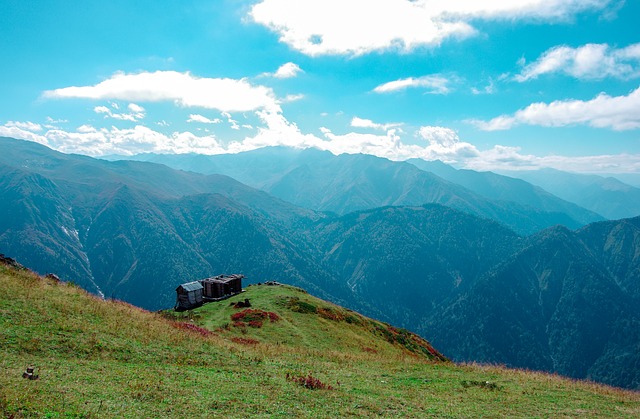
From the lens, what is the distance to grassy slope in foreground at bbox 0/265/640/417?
1727 cm

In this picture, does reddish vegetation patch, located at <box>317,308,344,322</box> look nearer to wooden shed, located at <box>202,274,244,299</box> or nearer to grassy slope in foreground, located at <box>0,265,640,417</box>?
wooden shed, located at <box>202,274,244,299</box>

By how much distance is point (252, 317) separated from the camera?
163 feet

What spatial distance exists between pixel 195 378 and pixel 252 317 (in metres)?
28.3

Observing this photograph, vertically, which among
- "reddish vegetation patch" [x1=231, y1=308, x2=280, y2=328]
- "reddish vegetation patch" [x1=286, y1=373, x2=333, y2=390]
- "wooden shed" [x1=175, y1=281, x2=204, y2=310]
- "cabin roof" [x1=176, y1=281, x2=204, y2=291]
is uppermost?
"reddish vegetation patch" [x1=286, y1=373, x2=333, y2=390]

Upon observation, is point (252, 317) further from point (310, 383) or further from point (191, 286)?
point (310, 383)

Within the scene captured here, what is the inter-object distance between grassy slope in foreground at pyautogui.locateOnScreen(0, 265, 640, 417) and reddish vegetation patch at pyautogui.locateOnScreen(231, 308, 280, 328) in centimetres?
974

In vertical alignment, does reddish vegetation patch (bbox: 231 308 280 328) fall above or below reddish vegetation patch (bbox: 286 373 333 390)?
below

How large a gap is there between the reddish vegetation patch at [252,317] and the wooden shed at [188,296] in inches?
750

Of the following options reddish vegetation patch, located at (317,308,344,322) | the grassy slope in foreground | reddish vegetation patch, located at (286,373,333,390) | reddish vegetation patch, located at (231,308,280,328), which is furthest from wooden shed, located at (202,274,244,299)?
reddish vegetation patch, located at (286,373,333,390)

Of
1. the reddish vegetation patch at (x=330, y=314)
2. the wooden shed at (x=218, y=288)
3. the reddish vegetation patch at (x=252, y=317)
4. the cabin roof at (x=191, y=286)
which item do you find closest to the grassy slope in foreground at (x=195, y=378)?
the reddish vegetation patch at (x=252, y=317)

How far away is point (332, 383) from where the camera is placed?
24641mm

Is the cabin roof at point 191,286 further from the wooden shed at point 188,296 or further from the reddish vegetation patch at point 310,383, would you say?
the reddish vegetation patch at point 310,383

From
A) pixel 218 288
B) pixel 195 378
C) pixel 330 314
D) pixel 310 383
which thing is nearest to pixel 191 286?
pixel 218 288

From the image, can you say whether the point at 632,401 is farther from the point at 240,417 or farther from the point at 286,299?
the point at 286,299
